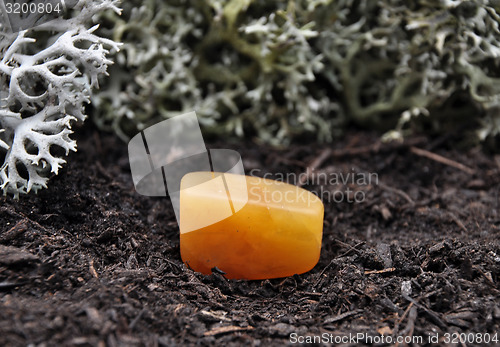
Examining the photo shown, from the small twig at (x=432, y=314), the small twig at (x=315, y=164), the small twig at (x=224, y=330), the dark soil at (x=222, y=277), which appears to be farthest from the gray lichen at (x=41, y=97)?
the small twig at (x=432, y=314)

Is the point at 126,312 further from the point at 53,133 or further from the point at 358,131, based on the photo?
the point at 358,131

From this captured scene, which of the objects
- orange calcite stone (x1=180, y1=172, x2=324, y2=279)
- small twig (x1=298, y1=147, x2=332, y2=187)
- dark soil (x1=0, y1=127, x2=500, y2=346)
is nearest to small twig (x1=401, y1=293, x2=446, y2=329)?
dark soil (x1=0, y1=127, x2=500, y2=346)

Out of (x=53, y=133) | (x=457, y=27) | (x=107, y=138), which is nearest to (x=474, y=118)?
(x=457, y=27)

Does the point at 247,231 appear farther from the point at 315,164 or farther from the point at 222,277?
the point at 315,164

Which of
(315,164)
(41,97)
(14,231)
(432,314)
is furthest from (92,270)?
(315,164)

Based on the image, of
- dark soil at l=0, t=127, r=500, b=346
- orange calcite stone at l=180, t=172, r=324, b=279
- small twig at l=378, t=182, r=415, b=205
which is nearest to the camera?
dark soil at l=0, t=127, r=500, b=346

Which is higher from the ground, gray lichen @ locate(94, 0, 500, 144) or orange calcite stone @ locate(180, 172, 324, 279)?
gray lichen @ locate(94, 0, 500, 144)

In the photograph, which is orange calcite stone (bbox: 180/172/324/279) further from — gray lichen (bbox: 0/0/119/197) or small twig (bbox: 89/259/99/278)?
gray lichen (bbox: 0/0/119/197)
